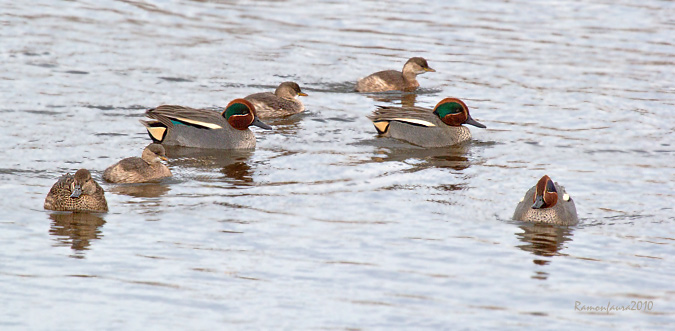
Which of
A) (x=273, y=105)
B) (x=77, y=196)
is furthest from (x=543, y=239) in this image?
(x=273, y=105)

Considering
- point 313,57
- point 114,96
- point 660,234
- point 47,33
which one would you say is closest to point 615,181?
point 660,234

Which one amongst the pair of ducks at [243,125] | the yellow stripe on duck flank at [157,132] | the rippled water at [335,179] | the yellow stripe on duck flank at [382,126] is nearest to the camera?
the rippled water at [335,179]

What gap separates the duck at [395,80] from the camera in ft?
64.8

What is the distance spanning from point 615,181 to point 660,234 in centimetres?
252

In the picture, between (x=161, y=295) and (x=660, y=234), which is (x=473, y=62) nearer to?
(x=660, y=234)

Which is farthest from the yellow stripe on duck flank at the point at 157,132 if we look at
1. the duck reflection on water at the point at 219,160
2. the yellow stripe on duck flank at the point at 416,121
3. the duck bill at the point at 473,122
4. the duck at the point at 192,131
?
the duck bill at the point at 473,122

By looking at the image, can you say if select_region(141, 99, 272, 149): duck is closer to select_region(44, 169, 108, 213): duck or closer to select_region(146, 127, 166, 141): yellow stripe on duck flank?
select_region(146, 127, 166, 141): yellow stripe on duck flank

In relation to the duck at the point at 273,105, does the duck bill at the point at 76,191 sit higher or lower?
lower

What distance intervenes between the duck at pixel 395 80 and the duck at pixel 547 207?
8.60 meters

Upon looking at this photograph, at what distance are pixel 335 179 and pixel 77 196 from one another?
3.54 m

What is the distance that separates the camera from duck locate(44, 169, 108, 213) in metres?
11.0

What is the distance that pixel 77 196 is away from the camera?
10938 mm

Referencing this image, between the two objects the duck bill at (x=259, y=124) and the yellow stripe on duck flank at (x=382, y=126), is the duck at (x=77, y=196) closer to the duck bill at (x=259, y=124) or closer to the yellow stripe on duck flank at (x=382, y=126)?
the duck bill at (x=259, y=124)

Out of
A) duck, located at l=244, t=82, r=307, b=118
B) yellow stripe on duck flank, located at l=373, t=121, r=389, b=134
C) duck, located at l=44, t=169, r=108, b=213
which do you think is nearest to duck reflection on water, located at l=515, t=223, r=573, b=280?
duck, located at l=44, t=169, r=108, b=213
